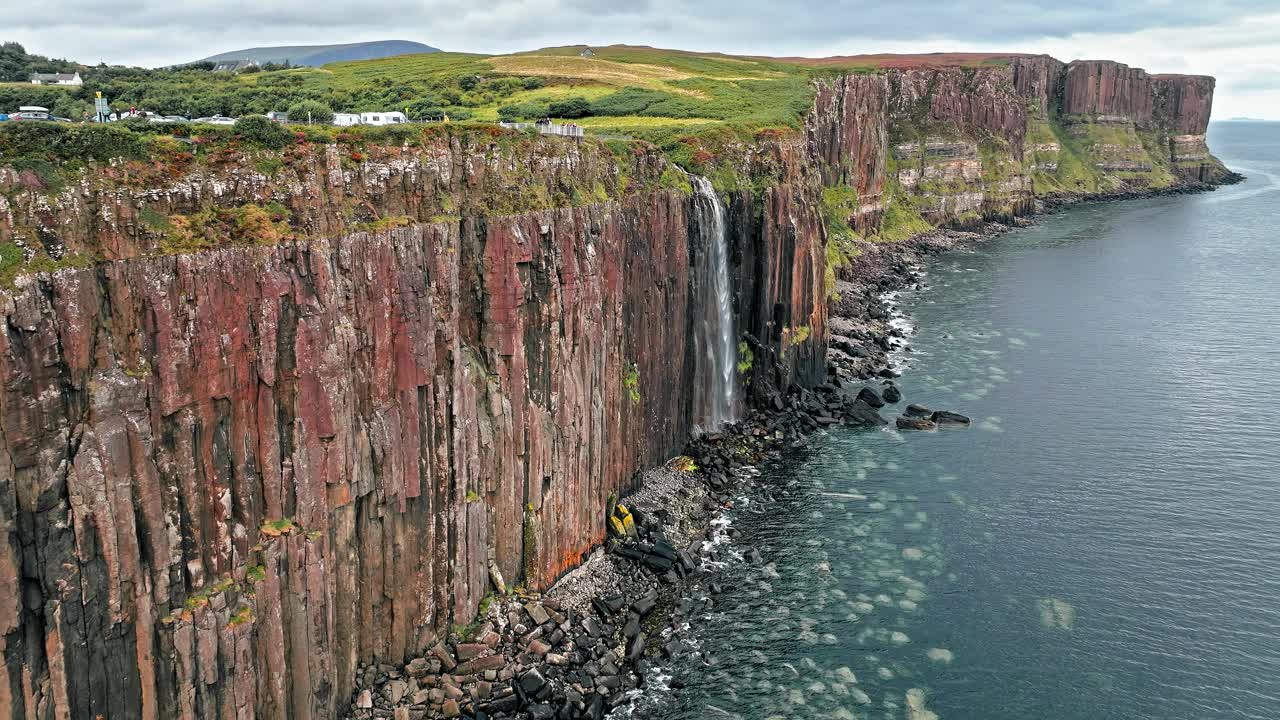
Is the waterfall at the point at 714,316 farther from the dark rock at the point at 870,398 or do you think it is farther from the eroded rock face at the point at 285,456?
the eroded rock face at the point at 285,456

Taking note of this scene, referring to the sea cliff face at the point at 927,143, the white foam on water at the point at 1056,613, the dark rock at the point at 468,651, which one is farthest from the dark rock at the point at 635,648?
the sea cliff face at the point at 927,143

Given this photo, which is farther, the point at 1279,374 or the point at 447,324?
the point at 1279,374

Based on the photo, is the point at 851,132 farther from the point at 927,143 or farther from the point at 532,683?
the point at 532,683

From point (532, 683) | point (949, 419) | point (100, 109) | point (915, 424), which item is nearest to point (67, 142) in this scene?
point (100, 109)

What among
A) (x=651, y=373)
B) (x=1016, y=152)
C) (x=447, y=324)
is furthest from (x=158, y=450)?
(x=1016, y=152)

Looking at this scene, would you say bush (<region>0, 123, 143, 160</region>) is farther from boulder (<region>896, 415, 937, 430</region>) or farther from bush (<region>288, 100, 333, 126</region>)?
boulder (<region>896, 415, 937, 430</region>)

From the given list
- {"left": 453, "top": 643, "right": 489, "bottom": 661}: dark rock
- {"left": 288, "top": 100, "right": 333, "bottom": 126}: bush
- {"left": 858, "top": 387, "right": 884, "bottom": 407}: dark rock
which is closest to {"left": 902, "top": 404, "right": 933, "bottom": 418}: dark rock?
{"left": 858, "top": 387, "right": 884, "bottom": 407}: dark rock

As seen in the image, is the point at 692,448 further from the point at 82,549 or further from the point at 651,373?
the point at 82,549
